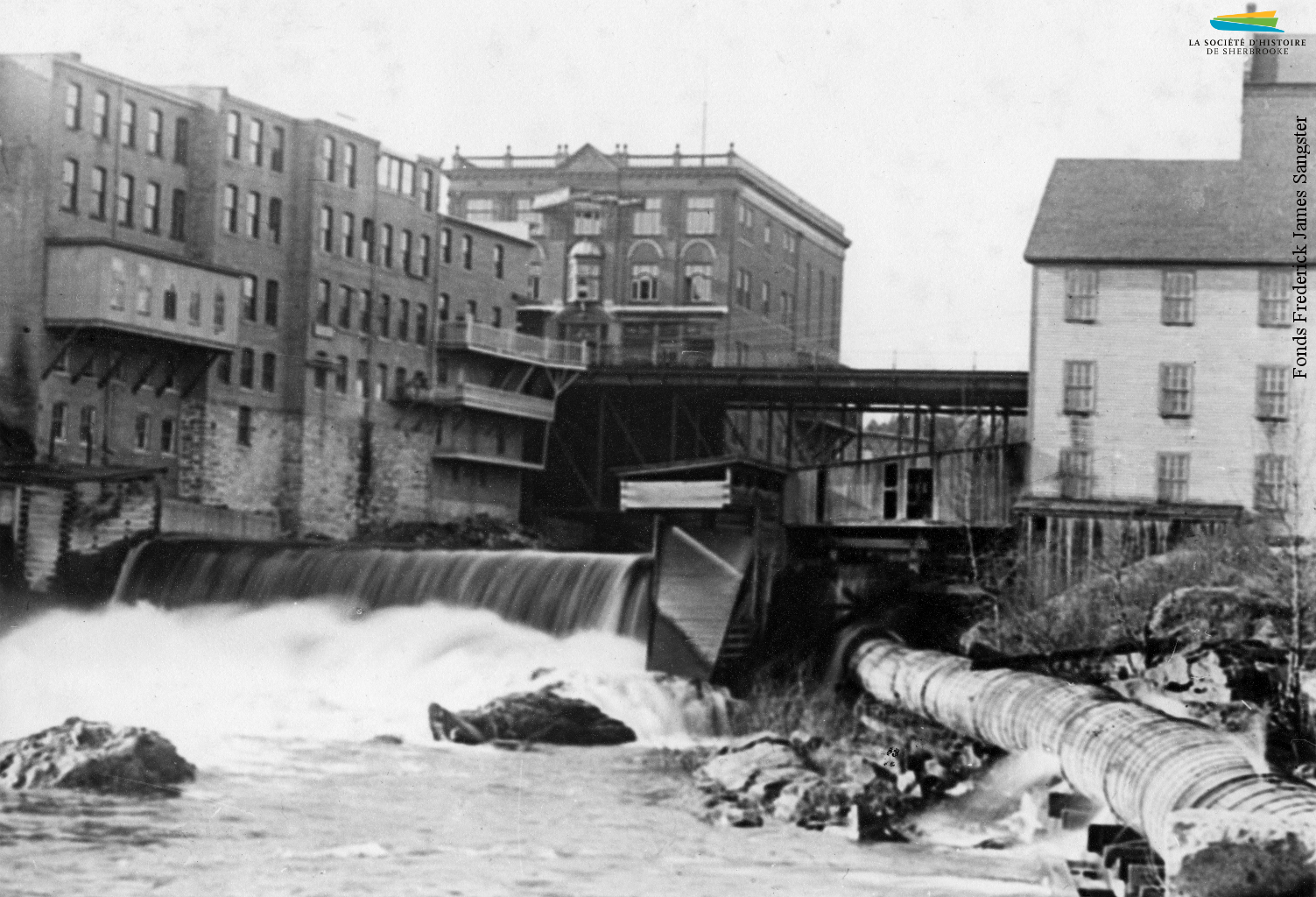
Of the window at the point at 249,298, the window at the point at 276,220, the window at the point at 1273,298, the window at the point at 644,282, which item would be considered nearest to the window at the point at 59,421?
the window at the point at 249,298

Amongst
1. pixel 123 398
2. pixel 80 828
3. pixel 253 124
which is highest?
pixel 253 124

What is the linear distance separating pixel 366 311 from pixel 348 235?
293cm

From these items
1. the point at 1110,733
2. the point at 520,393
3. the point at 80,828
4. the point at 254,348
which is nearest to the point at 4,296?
the point at 254,348

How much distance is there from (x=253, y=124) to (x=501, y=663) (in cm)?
3100

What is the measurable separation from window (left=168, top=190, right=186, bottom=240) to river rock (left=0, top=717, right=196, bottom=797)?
3624 centimetres

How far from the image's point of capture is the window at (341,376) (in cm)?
6506

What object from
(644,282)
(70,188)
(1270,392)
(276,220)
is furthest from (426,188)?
(1270,392)

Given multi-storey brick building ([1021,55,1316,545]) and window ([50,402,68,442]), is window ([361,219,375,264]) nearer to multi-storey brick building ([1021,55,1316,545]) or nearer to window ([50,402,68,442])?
window ([50,402,68,442])

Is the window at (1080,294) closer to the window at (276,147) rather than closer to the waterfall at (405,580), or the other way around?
the waterfall at (405,580)

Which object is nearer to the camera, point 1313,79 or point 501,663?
point 501,663

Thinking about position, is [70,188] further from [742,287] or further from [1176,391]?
[742,287]

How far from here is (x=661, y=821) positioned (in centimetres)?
2161

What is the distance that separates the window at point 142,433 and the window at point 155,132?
8.07m

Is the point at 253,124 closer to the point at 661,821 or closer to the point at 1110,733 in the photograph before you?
the point at 661,821
